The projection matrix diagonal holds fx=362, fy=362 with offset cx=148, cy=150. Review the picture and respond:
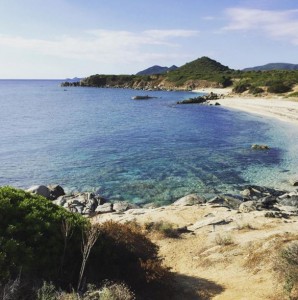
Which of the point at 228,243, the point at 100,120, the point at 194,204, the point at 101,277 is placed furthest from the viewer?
the point at 100,120

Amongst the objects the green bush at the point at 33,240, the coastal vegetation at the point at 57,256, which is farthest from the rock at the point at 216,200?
the green bush at the point at 33,240

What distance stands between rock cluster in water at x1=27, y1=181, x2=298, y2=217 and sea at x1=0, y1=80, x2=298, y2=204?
158 centimetres

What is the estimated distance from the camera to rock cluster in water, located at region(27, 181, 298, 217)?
22.9 meters

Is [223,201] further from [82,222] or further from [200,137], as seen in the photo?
[200,137]

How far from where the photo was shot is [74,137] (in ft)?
168

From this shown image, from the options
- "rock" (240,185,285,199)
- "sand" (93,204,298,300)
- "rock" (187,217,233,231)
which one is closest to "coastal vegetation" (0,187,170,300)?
"sand" (93,204,298,300)

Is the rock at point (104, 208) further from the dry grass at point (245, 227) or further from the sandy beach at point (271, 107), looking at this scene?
the sandy beach at point (271, 107)

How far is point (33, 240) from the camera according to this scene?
10078 millimetres

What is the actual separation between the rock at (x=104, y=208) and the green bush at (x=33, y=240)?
1142 centimetres

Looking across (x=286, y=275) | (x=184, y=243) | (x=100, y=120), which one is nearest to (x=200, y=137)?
(x=100, y=120)

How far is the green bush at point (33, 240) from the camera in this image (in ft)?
30.9

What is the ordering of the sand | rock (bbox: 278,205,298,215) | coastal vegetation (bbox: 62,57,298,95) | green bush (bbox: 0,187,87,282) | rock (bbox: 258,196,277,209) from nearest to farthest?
green bush (bbox: 0,187,87,282), the sand, rock (bbox: 278,205,298,215), rock (bbox: 258,196,277,209), coastal vegetation (bbox: 62,57,298,95)

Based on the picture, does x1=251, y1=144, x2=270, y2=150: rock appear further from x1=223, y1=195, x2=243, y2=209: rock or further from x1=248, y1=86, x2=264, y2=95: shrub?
x1=248, y1=86, x2=264, y2=95: shrub

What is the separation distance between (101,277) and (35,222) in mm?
2514
